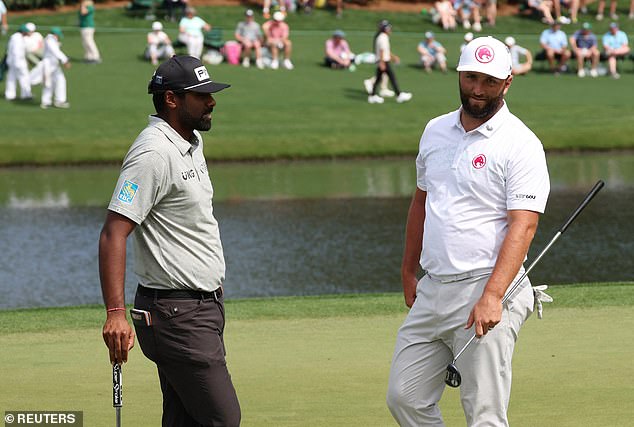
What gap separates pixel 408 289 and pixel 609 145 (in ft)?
71.5

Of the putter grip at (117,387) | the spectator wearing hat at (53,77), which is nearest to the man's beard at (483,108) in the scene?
the putter grip at (117,387)

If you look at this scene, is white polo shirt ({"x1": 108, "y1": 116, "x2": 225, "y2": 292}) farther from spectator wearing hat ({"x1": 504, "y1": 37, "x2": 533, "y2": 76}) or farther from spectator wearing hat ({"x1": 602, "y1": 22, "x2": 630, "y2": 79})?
spectator wearing hat ({"x1": 602, "y1": 22, "x2": 630, "y2": 79})

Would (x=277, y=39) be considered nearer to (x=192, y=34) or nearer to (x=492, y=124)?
(x=192, y=34)

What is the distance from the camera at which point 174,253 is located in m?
5.48

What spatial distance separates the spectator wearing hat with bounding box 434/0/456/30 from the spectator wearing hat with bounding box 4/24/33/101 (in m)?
17.5

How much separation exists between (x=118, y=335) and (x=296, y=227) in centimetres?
1263

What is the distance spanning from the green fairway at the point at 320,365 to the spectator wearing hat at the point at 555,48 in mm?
28646

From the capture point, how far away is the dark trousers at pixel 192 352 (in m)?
5.50

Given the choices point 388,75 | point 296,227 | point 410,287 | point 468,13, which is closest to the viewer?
point 410,287

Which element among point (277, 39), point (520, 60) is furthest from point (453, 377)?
point (520, 60)

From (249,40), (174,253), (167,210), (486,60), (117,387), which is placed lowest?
(249,40)

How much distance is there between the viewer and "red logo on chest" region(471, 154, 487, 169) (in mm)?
5535

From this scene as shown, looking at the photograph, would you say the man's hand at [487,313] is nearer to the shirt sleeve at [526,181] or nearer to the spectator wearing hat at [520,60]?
the shirt sleeve at [526,181]

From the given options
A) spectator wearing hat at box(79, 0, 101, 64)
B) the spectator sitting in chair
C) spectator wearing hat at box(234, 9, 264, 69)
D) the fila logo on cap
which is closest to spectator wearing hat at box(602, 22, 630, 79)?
spectator wearing hat at box(234, 9, 264, 69)
